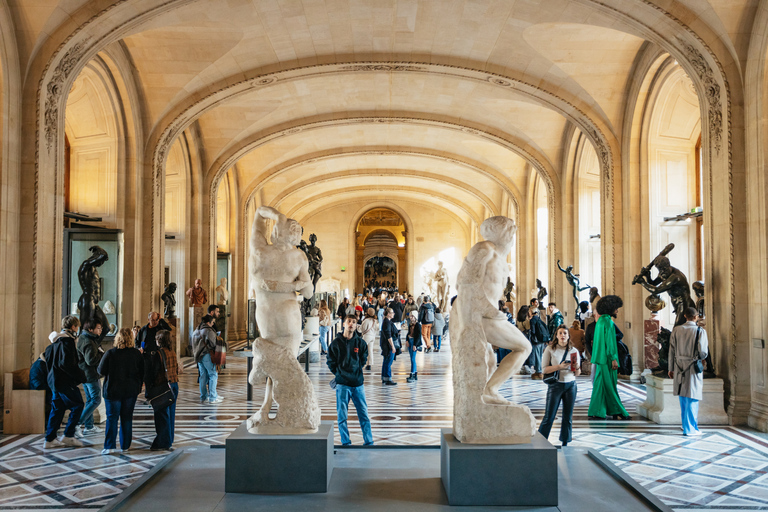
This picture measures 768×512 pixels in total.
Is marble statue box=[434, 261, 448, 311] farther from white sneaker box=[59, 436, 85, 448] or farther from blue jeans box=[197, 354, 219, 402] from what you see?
white sneaker box=[59, 436, 85, 448]

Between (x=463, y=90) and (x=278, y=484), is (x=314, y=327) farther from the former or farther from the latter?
(x=278, y=484)

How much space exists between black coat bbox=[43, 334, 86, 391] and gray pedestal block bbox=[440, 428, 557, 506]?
162 inches

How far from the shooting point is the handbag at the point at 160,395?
6.01m

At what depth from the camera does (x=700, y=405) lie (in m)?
7.52

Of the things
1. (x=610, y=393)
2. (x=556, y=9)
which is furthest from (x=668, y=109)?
(x=610, y=393)

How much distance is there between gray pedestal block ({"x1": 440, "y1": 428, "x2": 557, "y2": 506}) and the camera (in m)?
4.17

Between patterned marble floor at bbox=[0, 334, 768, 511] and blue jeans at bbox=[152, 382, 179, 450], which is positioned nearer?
patterned marble floor at bbox=[0, 334, 768, 511]

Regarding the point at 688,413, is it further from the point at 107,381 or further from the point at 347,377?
the point at 107,381

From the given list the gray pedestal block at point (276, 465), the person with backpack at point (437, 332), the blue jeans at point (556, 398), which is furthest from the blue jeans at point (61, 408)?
the person with backpack at point (437, 332)

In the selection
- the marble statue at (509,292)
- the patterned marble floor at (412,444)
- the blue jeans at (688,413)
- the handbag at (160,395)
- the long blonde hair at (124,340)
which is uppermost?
the marble statue at (509,292)

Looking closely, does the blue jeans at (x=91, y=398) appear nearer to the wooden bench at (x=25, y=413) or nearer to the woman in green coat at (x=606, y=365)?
the wooden bench at (x=25, y=413)

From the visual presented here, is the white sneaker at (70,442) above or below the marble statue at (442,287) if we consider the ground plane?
below

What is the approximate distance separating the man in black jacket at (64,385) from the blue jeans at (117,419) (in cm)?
52

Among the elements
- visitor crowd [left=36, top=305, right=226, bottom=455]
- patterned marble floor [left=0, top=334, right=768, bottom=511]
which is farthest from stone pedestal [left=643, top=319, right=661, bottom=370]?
visitor crowd [left=36, top=305, right=226, bottom=455]
